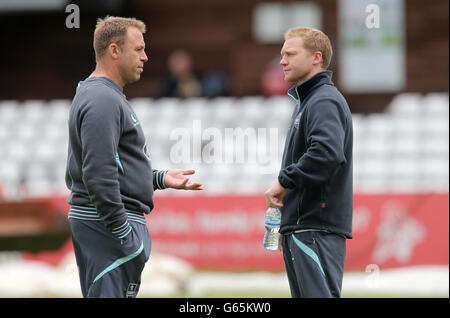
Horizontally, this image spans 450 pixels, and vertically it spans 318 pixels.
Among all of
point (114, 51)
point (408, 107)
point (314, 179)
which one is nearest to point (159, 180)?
point (114, 51)

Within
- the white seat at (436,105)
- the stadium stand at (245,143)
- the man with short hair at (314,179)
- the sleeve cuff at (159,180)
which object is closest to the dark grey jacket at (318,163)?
the man with short hair at (314,179)

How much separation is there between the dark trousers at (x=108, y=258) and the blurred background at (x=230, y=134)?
4.47 meters

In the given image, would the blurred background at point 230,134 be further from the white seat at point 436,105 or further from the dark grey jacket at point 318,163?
the dark grey jacket at point 318,163

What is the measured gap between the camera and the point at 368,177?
1337cm

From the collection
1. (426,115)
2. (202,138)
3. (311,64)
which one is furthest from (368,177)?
(311,64)

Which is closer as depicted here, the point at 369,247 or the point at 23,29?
the point at 369,247

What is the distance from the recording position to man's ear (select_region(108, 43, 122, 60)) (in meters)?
4.30

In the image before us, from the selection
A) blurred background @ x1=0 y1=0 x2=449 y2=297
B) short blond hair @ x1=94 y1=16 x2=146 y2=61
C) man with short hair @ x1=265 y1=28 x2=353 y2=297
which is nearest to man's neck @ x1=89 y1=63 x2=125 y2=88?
short blond hair @ x1=94 y1=16 x2=146 y2=61

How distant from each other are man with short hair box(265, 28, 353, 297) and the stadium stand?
7777 millimetres

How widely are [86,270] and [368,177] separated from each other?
31.8 ft

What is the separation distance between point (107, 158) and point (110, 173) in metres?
0.08

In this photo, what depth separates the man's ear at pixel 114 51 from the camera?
169 inches
